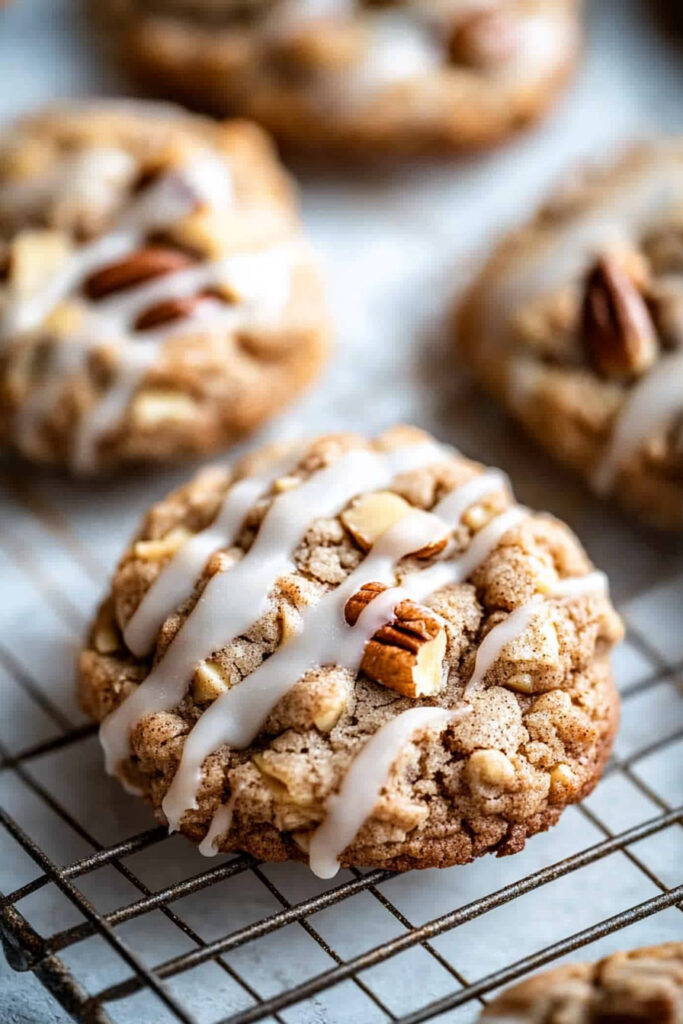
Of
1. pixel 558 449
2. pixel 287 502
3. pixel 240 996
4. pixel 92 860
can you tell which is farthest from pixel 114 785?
pixel 558 449

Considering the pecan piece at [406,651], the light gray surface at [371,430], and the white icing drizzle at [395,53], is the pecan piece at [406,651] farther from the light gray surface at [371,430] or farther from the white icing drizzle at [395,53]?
the white icing drizzle at [395,53]

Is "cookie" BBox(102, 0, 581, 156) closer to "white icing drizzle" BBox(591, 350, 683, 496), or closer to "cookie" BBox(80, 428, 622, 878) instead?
"white icing drizzle" BBox(591, 350, 683, 496)

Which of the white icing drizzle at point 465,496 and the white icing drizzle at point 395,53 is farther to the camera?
the white icing drizzle at point 395,53

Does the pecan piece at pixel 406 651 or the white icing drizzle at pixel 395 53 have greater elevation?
the white icing drizzle at pixel 395 53

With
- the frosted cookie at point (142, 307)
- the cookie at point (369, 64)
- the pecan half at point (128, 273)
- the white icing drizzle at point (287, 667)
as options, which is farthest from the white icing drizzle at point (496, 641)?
the cookie at point (369, 64)

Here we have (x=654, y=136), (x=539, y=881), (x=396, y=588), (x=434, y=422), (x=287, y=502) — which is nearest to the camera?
(x=539, y=881)

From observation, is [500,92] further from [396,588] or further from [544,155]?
[396,588]

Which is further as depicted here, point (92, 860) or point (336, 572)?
point (336, 572)
